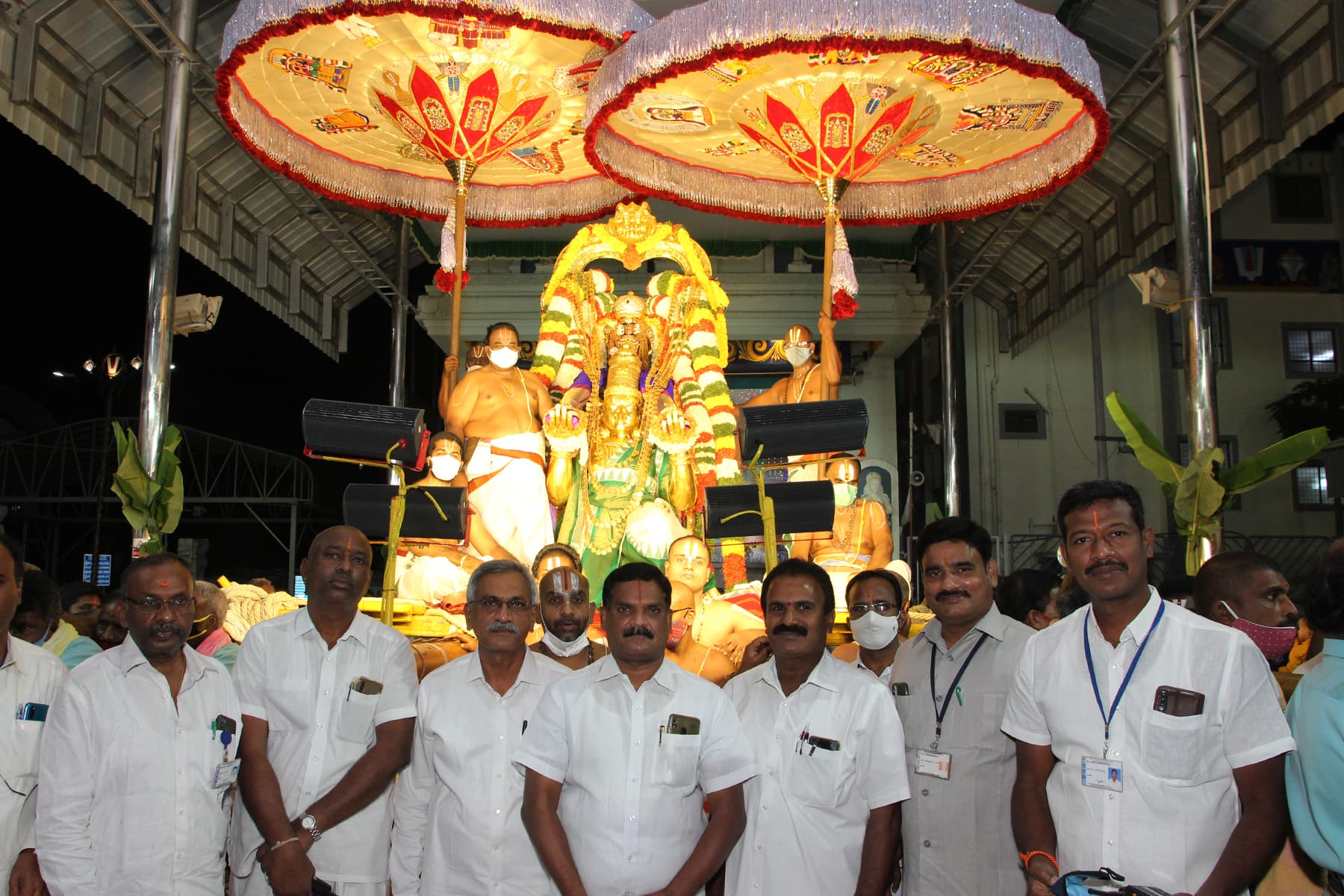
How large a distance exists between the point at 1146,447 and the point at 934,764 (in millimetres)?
4082

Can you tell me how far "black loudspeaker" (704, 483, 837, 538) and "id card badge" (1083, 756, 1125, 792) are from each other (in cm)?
343

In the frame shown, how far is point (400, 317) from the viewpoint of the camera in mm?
14273

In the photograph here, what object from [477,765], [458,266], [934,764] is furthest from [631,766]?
[458,266]

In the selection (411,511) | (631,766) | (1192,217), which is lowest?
(631,766)

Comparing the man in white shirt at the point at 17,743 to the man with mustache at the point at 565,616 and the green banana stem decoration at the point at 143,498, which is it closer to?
the man with mustache at the point at 565,616

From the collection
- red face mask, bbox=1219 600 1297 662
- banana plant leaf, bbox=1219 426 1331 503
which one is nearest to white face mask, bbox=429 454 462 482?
banana plant leaf, bbox=1219 426 1331 503

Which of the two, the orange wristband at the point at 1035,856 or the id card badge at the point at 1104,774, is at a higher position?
the id card badge at the point at 1104,774

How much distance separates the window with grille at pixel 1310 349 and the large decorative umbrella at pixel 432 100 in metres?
12.2

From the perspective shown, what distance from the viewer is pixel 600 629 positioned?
22.1 ft

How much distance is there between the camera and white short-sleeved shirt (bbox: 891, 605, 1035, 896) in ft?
9.72

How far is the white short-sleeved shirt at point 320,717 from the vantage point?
3201 millimetres

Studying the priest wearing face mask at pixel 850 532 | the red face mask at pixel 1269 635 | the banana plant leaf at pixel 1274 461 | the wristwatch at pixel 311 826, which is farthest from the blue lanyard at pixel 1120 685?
the priest wearing face mask at pixel 850 532

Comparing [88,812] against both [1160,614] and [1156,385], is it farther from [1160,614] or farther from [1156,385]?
[1156,385]

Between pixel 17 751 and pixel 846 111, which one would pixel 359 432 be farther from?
pixel 846 111
